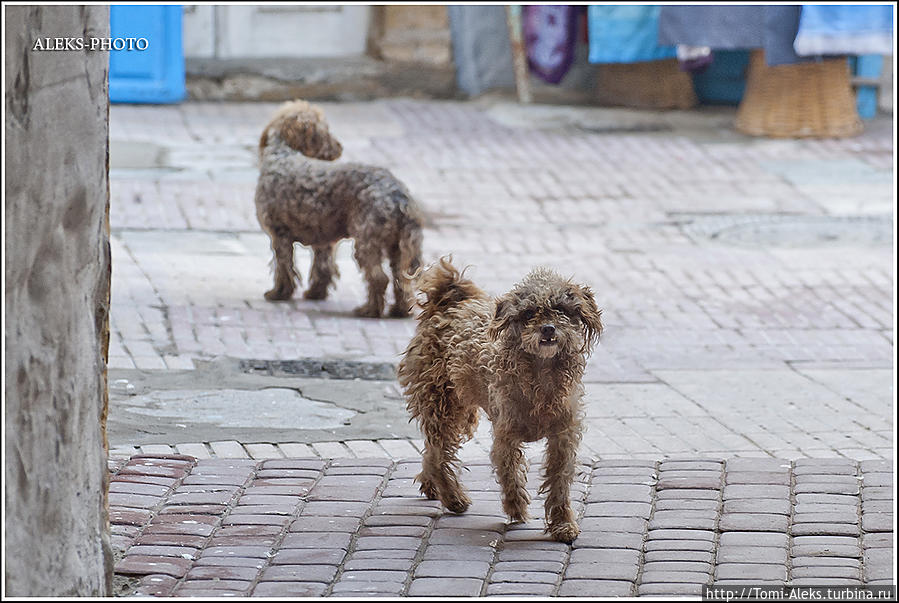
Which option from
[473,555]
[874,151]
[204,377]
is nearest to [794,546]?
[473,555]

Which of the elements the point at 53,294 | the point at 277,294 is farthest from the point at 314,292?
the point at 53,294

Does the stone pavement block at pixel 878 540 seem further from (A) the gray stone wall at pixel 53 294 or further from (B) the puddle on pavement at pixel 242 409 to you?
(A) the gray stone wall at pixel 53 294

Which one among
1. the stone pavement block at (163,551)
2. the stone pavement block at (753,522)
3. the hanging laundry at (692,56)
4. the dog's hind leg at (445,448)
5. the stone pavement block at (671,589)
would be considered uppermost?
the hanging laundry at (692,56)

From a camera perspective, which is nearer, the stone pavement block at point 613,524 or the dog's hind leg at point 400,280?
the stone pavement block at point 613,524

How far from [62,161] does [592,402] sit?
4.08 metres

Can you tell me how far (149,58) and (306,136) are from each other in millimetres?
6880

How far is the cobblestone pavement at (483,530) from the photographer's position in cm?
516

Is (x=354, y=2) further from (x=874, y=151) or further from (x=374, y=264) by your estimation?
(x=374, y=264)

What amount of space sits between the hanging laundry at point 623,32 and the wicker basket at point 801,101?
1.17 metres

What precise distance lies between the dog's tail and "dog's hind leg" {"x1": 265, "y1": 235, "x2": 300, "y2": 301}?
379 centimetres

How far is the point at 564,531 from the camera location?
18.2 feet

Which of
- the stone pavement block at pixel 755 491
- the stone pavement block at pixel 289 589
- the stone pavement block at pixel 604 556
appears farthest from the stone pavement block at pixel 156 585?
the stone pavement block at pixel 755 491

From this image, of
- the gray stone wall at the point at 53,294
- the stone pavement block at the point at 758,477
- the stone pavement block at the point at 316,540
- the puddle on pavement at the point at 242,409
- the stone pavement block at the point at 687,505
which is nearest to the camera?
the gray stone wall at the point at 53,294

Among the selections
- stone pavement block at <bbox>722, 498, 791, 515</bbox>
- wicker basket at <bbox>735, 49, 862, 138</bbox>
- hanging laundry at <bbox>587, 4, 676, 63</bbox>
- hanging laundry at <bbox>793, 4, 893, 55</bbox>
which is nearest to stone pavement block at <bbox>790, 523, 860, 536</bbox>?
stone pavement block at <bbox>722, 498, 791, 515</bbox>
